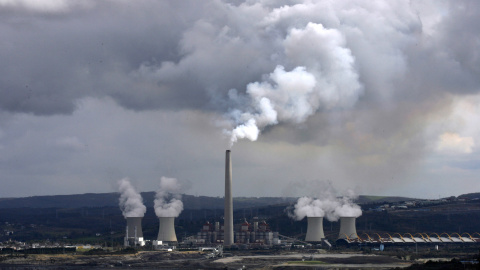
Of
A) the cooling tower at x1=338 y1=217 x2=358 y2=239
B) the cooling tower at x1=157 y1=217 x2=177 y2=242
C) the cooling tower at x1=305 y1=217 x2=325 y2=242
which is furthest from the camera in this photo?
the cooling tower at x1=305 y1=217 x2=325 y2=242

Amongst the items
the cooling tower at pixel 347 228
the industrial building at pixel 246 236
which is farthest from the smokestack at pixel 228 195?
the cooling tower at pixel 347 228

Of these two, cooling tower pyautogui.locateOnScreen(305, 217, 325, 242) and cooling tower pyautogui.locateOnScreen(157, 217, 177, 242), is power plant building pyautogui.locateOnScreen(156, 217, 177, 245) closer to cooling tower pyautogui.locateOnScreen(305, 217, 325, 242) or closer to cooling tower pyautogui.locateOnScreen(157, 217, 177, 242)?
cooling tower pyautogui.locateOnScreen(157, 217, 177, 242)

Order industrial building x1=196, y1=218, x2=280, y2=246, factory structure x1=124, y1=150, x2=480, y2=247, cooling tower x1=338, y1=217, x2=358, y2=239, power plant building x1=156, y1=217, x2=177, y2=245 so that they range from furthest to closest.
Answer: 1. industrial building x1=196, y1=218, x2=280, y2=246
2. cooling tower x1=338, y1=217, x2=358, y2=239
3. power plant building x1=156, y1=217, x2=177, y2=245
4. factory structure x1=124, y1=150, x2=480, y2=247

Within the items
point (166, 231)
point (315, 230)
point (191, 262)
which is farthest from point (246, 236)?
point (191, 262)

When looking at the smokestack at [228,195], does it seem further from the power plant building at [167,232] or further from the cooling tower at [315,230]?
the cooling tower at [315,230]

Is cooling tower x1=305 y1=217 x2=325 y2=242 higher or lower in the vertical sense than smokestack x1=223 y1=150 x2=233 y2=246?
lower

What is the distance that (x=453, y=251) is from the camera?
527 ft

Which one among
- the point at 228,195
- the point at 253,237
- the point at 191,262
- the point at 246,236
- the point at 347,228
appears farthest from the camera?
the point at 246,236

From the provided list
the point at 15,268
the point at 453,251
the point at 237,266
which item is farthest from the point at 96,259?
the point at 453,251

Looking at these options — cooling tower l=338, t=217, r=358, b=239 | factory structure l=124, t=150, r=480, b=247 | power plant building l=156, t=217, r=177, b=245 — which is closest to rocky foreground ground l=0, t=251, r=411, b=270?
factory structure l=124, t=150, r=480, b=247

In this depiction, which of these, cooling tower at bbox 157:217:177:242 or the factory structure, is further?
cooling tower at bbox 157:217:177:242

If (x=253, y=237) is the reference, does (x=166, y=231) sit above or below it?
above

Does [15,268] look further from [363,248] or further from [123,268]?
[363,248]

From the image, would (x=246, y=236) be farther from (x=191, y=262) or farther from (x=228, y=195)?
(x=191, y=262)
